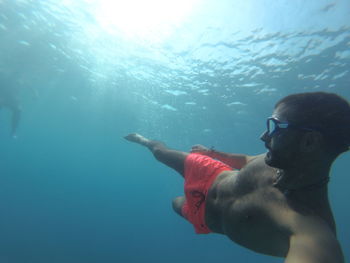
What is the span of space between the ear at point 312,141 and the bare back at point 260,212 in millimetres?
476

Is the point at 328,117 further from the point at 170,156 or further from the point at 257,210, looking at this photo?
the point at 170,156

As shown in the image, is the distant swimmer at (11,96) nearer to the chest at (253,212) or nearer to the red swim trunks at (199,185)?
the red swim trunks at (199,185)

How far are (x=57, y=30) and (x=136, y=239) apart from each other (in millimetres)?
35031

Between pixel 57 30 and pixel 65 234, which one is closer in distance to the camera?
pixel 57 30

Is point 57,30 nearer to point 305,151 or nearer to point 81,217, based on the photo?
point 305,151

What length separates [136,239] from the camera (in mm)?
40688

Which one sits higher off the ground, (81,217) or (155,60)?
(155,60)

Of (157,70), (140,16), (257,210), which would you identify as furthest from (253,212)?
(157,70)

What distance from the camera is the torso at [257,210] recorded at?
7.33 ft

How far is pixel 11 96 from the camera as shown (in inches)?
1065

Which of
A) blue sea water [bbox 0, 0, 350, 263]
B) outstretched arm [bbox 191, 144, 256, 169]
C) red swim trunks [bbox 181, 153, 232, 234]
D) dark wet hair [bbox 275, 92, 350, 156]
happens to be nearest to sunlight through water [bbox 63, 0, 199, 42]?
blue sea water [bbox 0, 0, 350, 263]

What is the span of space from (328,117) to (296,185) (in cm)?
71

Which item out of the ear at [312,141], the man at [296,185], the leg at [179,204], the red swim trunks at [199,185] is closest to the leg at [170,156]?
the red swim trunks at [199,185]

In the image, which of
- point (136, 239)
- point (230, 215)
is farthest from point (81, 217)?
point (230, 215)
